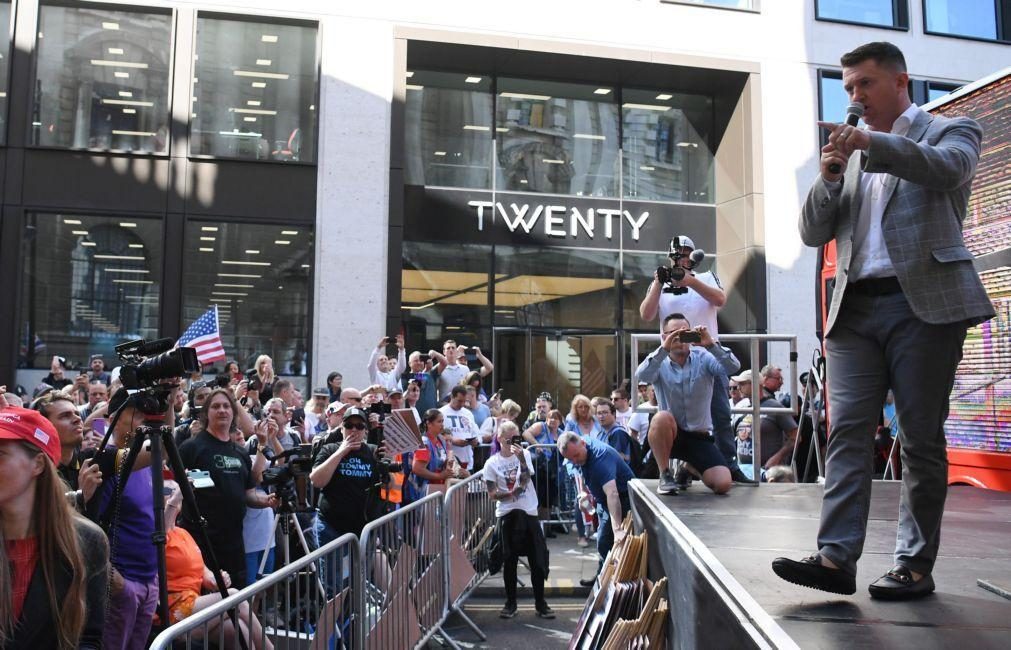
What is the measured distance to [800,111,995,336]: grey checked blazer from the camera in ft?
10.2

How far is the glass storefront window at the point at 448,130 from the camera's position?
63.7 ft

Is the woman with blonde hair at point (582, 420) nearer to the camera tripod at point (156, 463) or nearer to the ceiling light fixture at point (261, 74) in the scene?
the camera tripod at point (156, 463)

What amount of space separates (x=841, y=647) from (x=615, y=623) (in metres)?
2.33

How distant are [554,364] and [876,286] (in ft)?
52.4

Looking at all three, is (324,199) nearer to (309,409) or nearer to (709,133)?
(309,409)

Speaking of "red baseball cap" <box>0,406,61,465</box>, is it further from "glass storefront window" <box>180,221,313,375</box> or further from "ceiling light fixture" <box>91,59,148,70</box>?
"ceiling light fixture" <box>91,59,148,70</box>

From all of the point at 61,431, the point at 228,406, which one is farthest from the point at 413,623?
the point at 61,431

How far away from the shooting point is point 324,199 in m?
18.0

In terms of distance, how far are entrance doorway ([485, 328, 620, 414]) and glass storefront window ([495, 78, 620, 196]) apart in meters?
3.19

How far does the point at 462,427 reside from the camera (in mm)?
12367

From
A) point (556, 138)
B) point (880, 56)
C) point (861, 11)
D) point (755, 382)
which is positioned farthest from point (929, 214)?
point (861, 11)

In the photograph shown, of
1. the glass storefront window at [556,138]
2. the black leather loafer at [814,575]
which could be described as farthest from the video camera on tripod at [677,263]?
the glass storefront window at [556,138]

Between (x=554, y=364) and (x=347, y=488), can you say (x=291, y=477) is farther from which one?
(x=554, y=364)

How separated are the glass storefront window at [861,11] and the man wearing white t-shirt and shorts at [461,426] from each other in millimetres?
14257
